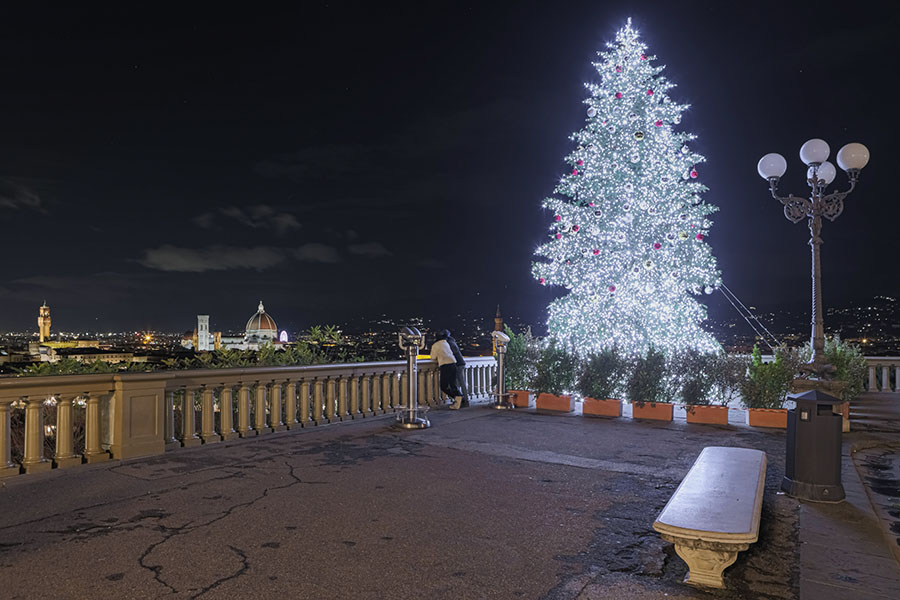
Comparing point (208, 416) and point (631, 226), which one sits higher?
point (631, 226)

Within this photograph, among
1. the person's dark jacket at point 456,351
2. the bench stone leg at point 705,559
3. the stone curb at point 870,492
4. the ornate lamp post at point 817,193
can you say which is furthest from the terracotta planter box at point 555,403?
the bench stone leg at point 705,559

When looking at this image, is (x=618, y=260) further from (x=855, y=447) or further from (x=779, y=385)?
(x=855, y=447)

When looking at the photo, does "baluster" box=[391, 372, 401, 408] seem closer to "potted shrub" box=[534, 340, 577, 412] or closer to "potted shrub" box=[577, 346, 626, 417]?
"potted shrub" box=[534, 340, 577, 412]

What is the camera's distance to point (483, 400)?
47.6 ft

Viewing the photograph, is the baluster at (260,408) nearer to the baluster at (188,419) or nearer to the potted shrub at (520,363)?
the baluster at (188,419)

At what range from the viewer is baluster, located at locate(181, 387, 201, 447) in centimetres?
848

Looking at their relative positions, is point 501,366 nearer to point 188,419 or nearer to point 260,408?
point 260,408

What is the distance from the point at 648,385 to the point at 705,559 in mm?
8315

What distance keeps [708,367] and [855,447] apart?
2876 millimetres

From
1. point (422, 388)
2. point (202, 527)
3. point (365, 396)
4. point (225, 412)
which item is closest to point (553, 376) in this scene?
point (422, 388)

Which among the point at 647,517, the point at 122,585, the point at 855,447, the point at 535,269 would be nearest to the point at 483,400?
the point at 535,269

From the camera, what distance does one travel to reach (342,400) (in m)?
10.9

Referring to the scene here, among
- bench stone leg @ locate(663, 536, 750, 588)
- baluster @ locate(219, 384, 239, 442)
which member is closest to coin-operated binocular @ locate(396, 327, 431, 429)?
baluster @ locate(219, 384, 239, 442)

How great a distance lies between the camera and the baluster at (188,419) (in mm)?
8477
